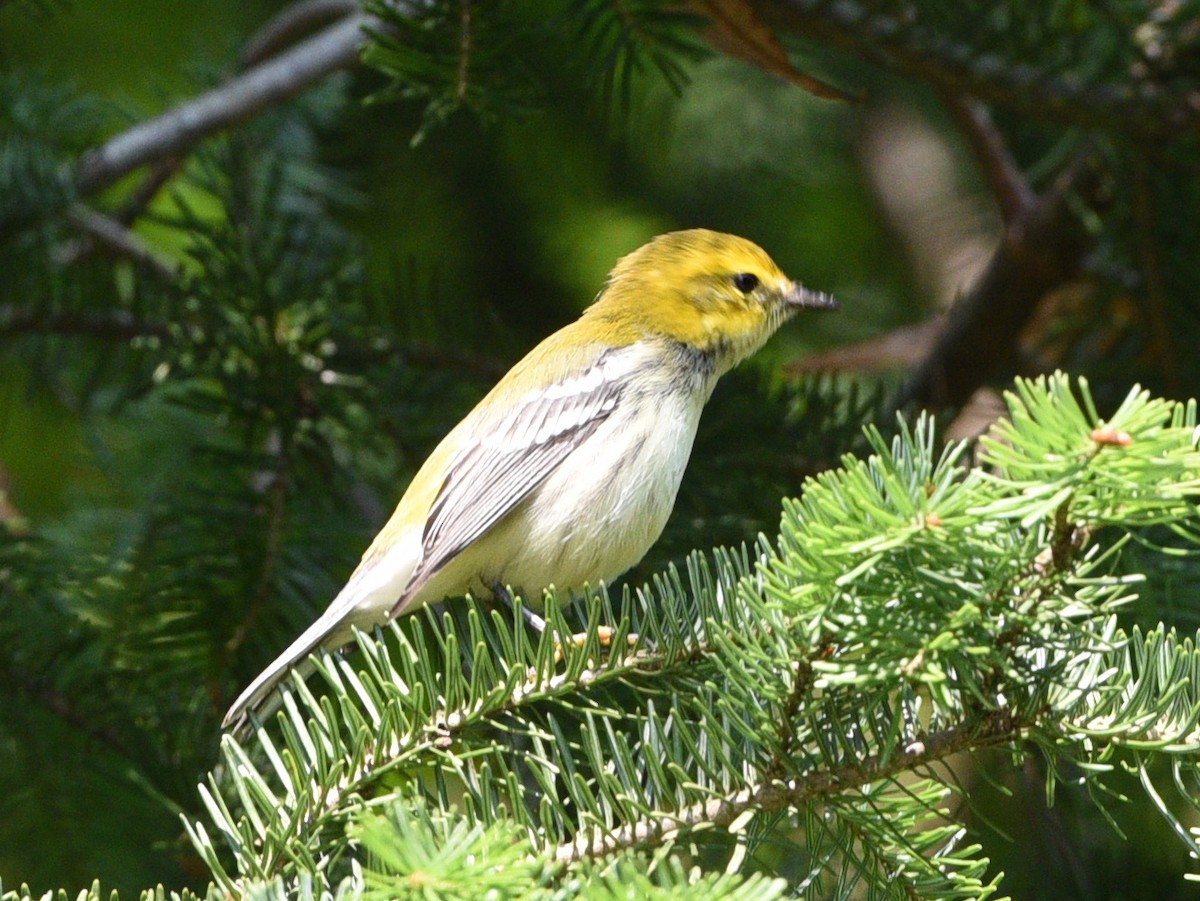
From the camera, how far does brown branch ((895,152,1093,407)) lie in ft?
13.0

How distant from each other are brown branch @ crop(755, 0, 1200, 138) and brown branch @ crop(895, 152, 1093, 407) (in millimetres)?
668

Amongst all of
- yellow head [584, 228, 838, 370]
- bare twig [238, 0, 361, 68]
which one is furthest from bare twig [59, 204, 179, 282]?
yellow head [584, 228, 838, 370]

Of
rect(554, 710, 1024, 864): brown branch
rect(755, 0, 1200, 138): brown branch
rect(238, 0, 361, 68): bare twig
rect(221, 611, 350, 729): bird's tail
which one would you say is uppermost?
rect(238, 0, 361, 68): bare twig

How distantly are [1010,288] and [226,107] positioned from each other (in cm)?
248

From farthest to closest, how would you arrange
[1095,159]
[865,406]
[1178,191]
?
[1095,159], [1178,191], [865,406]

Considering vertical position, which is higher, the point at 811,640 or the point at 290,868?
the point at 811,640

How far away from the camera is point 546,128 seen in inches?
181

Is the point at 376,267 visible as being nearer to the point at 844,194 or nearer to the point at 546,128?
the point at 546,128

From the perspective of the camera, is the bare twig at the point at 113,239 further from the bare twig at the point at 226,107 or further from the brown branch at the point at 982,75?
the brown branch at the point at 982,75

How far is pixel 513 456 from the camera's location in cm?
312

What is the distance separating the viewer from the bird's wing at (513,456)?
294 cm

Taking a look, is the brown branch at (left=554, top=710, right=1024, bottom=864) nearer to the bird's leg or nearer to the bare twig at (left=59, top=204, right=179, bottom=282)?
the bird's leg

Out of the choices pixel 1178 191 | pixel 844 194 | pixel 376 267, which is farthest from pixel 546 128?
pixel 1178 191

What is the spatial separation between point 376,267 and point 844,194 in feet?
7.29
